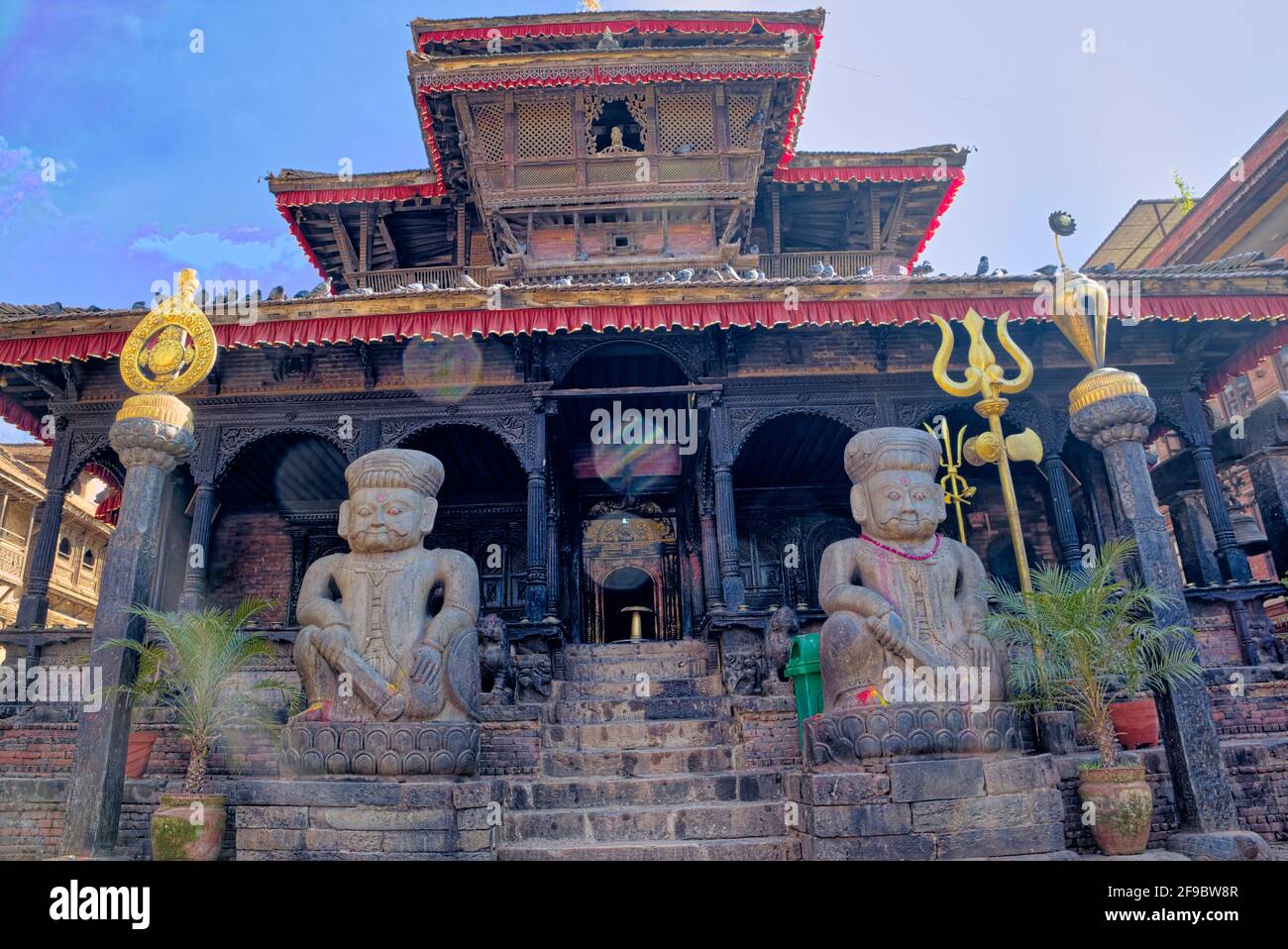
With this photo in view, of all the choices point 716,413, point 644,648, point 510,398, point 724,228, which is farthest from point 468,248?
point 644,648

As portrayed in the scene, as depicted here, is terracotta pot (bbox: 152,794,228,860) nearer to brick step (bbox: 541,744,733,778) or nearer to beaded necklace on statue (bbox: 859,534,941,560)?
brick step (bbox: 541,744,733,778)

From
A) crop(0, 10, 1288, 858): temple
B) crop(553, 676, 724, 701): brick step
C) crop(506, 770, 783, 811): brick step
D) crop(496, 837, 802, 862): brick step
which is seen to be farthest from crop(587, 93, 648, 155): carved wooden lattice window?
crop(496, 837, 802, 862): brick step

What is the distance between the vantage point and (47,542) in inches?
384

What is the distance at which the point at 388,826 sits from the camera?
180 inches

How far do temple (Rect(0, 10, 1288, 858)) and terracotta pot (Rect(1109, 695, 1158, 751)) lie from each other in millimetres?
388

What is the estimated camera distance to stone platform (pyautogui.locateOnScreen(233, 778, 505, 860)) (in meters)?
4.56

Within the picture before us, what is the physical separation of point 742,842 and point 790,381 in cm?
630

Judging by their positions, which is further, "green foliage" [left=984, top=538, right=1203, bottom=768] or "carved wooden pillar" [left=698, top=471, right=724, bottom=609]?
"carved wooden pillar" [left=698, top=471, right=724, bottom=609]

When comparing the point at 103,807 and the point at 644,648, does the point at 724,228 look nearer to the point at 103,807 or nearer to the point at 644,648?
the point at 644,648

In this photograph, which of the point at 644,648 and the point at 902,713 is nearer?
the point at 902,713

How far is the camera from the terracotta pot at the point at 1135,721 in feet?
19.3

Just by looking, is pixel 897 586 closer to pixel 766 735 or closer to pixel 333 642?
pixel 766 735

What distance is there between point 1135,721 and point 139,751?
26.3 ft
